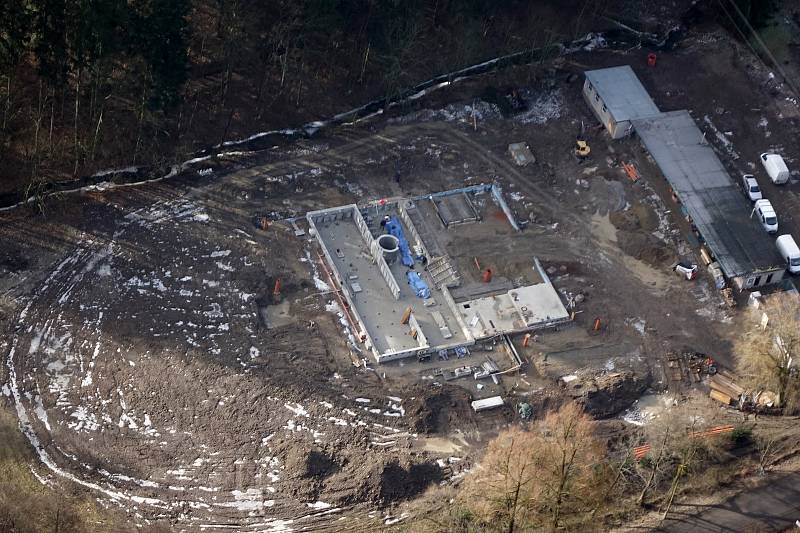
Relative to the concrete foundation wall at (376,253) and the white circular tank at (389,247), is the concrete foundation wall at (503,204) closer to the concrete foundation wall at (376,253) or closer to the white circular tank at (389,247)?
the white circular tank at (389,247)

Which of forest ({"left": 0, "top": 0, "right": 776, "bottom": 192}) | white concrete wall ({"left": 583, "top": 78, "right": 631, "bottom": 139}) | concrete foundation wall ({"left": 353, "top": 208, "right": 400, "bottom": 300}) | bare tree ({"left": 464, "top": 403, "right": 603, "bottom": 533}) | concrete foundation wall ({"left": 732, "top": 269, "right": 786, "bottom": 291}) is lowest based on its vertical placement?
bare tree ({"left": 464, "top": 403, "right": 603, "bottom": 533})

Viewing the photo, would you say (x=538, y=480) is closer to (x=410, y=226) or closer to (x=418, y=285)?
(x=418, y=285)

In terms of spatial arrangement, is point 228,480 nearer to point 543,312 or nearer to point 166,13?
point 543,312

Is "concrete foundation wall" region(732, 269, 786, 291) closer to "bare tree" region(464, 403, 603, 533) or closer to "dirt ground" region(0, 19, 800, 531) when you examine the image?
"dirt ground" region(0, 19, 800, 531)

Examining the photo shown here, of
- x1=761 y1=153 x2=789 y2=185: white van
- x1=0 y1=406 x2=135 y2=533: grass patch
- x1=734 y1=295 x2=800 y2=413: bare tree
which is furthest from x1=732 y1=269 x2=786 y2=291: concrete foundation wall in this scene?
x1=0 y1=406 x2=135 y2=533: grass patch

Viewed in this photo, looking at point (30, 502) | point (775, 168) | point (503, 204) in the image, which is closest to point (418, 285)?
point (503, 204)

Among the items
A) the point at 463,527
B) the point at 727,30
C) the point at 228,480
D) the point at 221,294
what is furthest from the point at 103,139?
the point at 727,30

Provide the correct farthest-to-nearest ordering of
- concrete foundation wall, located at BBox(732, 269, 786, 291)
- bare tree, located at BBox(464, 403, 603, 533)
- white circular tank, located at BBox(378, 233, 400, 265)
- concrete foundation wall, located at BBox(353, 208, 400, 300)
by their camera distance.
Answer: white circular tank, located at BBox(378, 233, 400, 265) < concrete foundation wall, located at BBox(353, 208, 400, 300) < concrete foundation wall, located at BBox(732, 269, 786, 291) < bare tree, located at BBox(464, 403, 603, 533)
